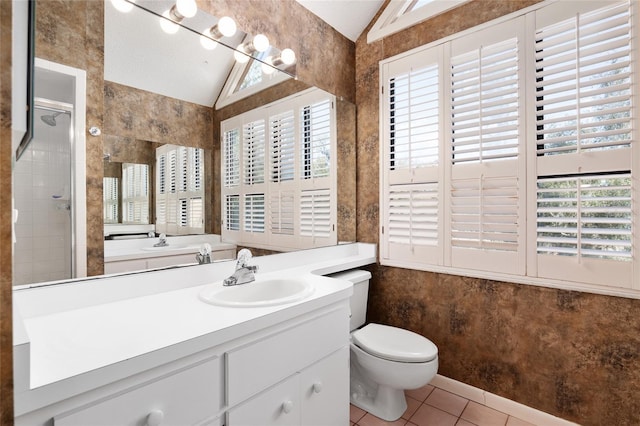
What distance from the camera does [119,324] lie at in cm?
99

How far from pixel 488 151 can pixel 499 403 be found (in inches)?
55.8

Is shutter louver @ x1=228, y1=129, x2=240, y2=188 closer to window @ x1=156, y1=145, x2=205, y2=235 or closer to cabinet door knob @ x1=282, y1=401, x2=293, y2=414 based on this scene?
window @ x1=156, y1=145, x2=205, y2=235

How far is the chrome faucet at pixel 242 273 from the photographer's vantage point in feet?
4.77

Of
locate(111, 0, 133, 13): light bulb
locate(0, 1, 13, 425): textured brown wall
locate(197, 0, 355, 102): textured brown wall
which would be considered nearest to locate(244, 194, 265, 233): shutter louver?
locate(197, 0, 355, 102): textured brown wall

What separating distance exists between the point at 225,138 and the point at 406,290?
1.49 metres

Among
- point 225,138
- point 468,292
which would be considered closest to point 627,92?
point 468,292

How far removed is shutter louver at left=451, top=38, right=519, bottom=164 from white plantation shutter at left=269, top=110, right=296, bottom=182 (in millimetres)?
986

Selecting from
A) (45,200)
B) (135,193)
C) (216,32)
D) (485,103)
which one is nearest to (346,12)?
(216,32)

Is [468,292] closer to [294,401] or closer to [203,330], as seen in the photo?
[294,401]

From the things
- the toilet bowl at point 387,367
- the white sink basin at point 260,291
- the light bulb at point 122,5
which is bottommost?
the toilet bowl at point 387,367

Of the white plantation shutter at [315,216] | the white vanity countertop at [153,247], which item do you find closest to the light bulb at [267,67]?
the white plantation shutter at [315,216]

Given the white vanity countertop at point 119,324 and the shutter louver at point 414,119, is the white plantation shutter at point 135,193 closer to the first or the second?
the white vanity countertop at point 119,324

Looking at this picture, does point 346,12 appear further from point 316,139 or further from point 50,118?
point 50,118

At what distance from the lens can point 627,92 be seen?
4.73 ft
